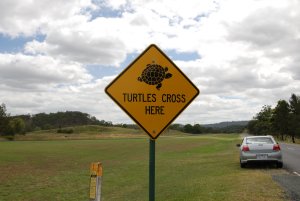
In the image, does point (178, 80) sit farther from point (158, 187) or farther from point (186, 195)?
point (158, 187)

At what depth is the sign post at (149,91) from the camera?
5504mm

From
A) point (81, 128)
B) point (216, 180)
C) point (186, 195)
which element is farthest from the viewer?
point (81, 128)

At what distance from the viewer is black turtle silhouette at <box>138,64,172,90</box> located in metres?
5.52

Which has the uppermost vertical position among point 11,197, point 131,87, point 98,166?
point 131,87

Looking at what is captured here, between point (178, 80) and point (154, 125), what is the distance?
0.63m

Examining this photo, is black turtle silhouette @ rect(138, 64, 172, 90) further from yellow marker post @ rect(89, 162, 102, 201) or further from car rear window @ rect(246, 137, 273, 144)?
car rear window @ rect(246, 137, 273, 144)

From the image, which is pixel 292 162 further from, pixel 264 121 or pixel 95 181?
pixel 264 121

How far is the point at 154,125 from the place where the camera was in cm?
553

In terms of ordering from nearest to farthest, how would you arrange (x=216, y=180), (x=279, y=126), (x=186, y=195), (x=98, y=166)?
1. (x=98, y=166)
2. (x=186, y=195)
3. (x=216, y=180)
4. (x=279, y=126)

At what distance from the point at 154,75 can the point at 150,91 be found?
200 millimetres

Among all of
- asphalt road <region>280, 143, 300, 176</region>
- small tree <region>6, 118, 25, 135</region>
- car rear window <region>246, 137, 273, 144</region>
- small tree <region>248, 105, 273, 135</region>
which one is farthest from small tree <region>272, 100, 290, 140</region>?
car rear window <region>246, 137, 273, 144</region>

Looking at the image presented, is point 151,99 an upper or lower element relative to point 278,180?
upper

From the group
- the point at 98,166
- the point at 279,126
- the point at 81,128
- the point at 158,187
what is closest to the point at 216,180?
the point at 158,187

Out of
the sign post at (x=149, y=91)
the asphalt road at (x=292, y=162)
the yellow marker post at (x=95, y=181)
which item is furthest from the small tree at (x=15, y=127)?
the sign post at (x=149, y=91)
